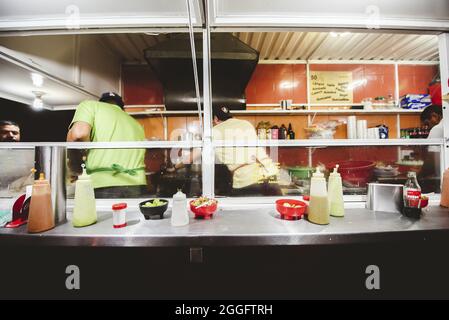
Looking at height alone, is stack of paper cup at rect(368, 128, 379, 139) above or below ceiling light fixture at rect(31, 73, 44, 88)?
below

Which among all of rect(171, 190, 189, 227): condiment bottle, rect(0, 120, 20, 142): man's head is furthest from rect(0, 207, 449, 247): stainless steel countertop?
rect(0, 120, 20, 142): man's head

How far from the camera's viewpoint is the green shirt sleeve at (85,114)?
1547 millimetres

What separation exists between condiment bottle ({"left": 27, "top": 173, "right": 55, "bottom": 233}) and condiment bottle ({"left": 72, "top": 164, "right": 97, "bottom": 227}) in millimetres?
114

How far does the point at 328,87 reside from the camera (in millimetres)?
3783

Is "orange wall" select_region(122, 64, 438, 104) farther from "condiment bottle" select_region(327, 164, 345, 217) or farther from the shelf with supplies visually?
"condiment bottle" select_region(327, 164, 345, 217)

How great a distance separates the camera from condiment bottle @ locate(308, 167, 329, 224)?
1.03m

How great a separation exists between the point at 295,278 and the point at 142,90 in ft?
12.9

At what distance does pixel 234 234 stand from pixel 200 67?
7.77 feet

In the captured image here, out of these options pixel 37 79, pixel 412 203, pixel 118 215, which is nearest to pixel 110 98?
pixel 37 79

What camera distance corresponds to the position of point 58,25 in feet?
4.54

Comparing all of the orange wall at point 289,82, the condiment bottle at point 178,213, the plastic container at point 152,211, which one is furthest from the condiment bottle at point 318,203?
the orange wall at point 289,82

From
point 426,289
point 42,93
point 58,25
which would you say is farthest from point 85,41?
point 426,289

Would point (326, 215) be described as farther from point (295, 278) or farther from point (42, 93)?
point (42, 93)

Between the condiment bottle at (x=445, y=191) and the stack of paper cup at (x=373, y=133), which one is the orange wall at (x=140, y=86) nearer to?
the condiment bottle at (x=445, y=191)
